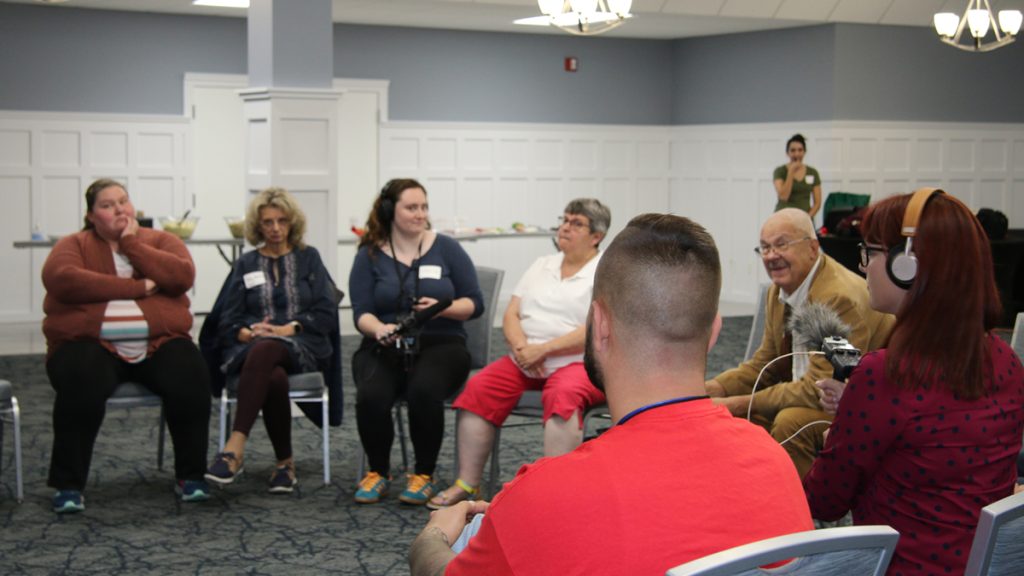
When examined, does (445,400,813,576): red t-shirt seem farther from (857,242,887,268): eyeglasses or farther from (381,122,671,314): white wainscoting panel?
(381,122,671,314): white wainscoting panel

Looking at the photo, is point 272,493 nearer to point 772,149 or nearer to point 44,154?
point 44,154

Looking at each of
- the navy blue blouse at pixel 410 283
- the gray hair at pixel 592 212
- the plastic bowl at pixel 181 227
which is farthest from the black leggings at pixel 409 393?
the plastic bowl at pixel 181 227

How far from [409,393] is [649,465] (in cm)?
324

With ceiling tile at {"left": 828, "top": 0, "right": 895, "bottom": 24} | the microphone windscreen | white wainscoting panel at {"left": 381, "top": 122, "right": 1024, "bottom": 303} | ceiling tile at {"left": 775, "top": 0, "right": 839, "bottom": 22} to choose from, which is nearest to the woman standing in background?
white wainscoting panel at {"left": 381, "top": 122, "right": 1024, "bottom": 303}

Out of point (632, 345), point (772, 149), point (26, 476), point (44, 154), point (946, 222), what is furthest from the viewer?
point (772, 149)

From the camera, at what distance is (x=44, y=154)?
A: 1038 centimetres

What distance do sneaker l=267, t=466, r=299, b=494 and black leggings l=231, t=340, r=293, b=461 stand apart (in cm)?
8

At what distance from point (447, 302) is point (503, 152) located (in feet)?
24.8

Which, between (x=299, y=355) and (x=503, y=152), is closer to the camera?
(x=299, y=355)

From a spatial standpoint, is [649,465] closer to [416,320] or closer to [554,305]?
[554,305]

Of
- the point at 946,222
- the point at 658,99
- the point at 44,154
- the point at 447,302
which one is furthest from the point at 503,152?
the point at 946,222

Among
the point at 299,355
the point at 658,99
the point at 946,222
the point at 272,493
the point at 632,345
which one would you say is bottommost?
the point at 272,493

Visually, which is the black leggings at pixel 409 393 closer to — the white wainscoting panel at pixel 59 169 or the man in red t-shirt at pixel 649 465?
the man in red t-shirt at pixel 649 465

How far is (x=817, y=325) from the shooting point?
297 centimetres
